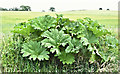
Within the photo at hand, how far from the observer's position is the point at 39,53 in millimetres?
3316

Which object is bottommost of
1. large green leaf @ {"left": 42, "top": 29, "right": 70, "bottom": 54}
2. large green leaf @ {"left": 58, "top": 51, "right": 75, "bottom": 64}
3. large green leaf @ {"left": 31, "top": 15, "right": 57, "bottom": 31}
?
large green leaf @ {"left": 58, "top": 51, "right": 75, "bottom": 64}

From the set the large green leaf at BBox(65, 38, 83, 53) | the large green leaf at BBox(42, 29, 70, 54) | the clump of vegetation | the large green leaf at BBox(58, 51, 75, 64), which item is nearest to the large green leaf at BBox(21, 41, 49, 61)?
the clump of vegetation

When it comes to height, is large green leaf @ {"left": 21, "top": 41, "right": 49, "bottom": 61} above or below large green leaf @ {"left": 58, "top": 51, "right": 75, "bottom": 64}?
above

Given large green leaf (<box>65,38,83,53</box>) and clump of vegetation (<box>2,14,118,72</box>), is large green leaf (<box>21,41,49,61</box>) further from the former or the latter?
large green leaf (<box>65,38,83,53</box>)

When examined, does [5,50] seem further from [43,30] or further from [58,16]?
[58,16]

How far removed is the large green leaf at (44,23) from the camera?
11.4 ft

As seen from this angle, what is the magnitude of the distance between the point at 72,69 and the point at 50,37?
0.91m

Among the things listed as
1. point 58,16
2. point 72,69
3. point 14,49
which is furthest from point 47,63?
point 58,16

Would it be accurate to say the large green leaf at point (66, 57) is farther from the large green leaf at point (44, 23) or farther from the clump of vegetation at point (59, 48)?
the large green leaf at point (44, 23)

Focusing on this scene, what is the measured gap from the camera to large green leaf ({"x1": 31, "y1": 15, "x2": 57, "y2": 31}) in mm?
3465

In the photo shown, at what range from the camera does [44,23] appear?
142 inches

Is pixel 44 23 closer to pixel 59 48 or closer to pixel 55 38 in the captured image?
pixel 55 38

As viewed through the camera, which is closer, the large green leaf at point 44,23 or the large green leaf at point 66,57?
the large green leaf at point 66,57

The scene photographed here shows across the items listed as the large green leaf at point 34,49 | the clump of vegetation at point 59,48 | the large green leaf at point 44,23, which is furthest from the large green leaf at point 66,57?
the large green leaf at point 44,23
